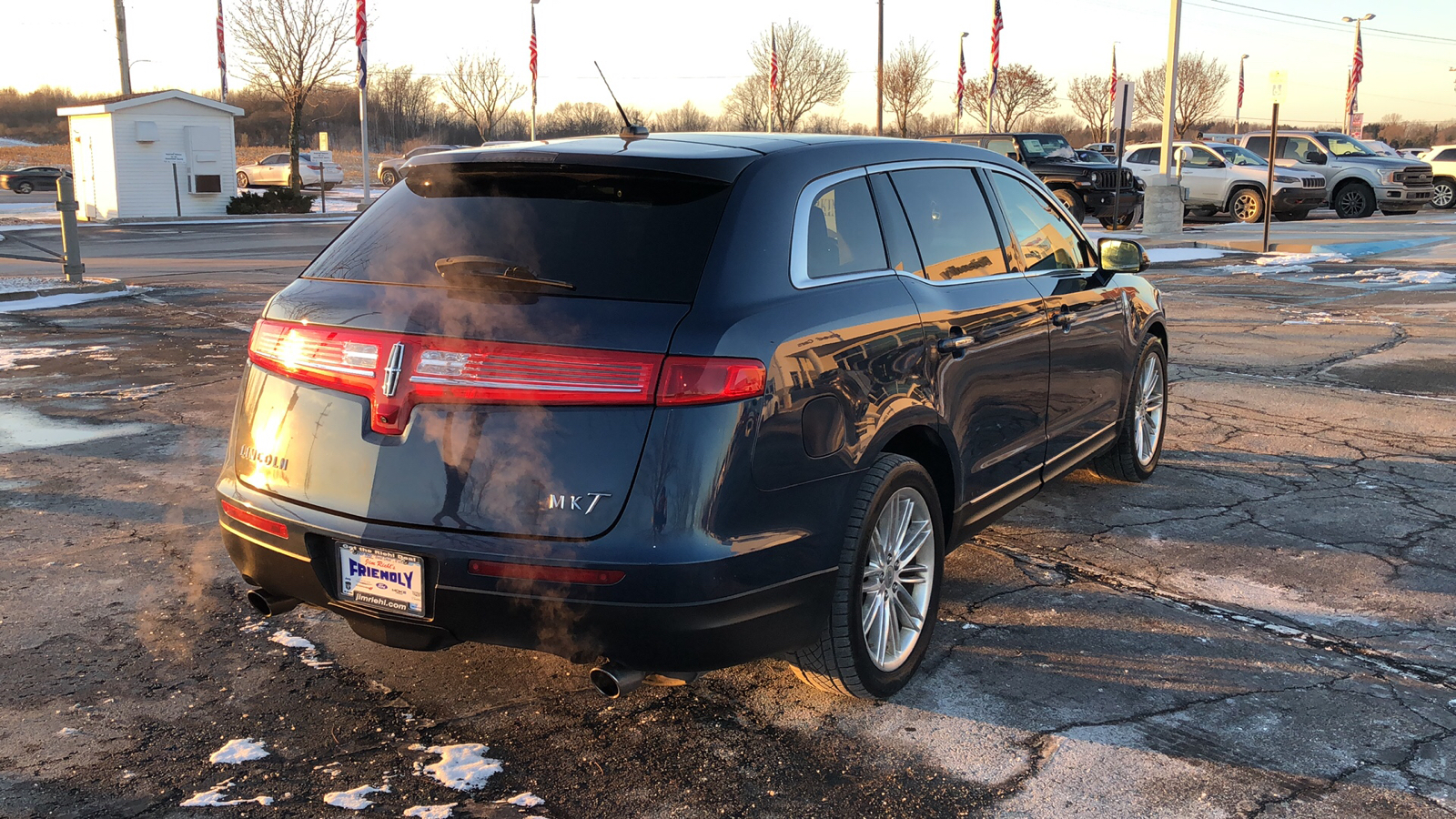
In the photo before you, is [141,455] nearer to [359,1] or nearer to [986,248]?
[986,248]

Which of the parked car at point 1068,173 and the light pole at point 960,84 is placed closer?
the parked car at point 1068,173

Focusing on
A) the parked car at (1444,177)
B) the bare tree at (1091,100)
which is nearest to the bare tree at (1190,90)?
the bare tree at (1091,100)

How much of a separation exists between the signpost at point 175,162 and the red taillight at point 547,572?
1326 inches

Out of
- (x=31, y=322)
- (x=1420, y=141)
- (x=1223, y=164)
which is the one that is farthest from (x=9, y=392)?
(x=1420, y=141)

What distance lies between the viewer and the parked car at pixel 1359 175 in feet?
94.1

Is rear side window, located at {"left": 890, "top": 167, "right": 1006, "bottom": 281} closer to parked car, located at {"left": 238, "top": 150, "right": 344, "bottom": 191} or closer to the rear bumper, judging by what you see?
the rear bumper

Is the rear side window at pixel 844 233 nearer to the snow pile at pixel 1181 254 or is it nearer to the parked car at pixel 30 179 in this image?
the snow pile at pixel 1181 254

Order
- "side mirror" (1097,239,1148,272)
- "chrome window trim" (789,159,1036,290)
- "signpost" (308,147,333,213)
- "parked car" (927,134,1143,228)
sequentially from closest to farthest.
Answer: "chrome window trim" (789,159,1036,290), "side mirror" (1097,239,1148,272), "parked car" (927,134,1143,228), "signpost" (308,147,333,213)

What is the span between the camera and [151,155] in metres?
32.2

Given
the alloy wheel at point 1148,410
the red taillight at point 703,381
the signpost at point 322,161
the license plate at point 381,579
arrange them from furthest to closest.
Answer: the signpost at point 322,161 < the alloy wheel at point 1148,410 < the license plate at point 381,579 < the red taillight at point 703,381

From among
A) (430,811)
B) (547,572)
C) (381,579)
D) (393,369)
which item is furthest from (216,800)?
(393,369)

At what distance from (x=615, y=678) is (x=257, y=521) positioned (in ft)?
3.81

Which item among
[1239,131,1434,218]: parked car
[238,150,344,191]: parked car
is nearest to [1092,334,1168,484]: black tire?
[1239,131,1434,218]: parked car

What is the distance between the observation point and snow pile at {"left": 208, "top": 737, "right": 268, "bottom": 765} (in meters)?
3.22
